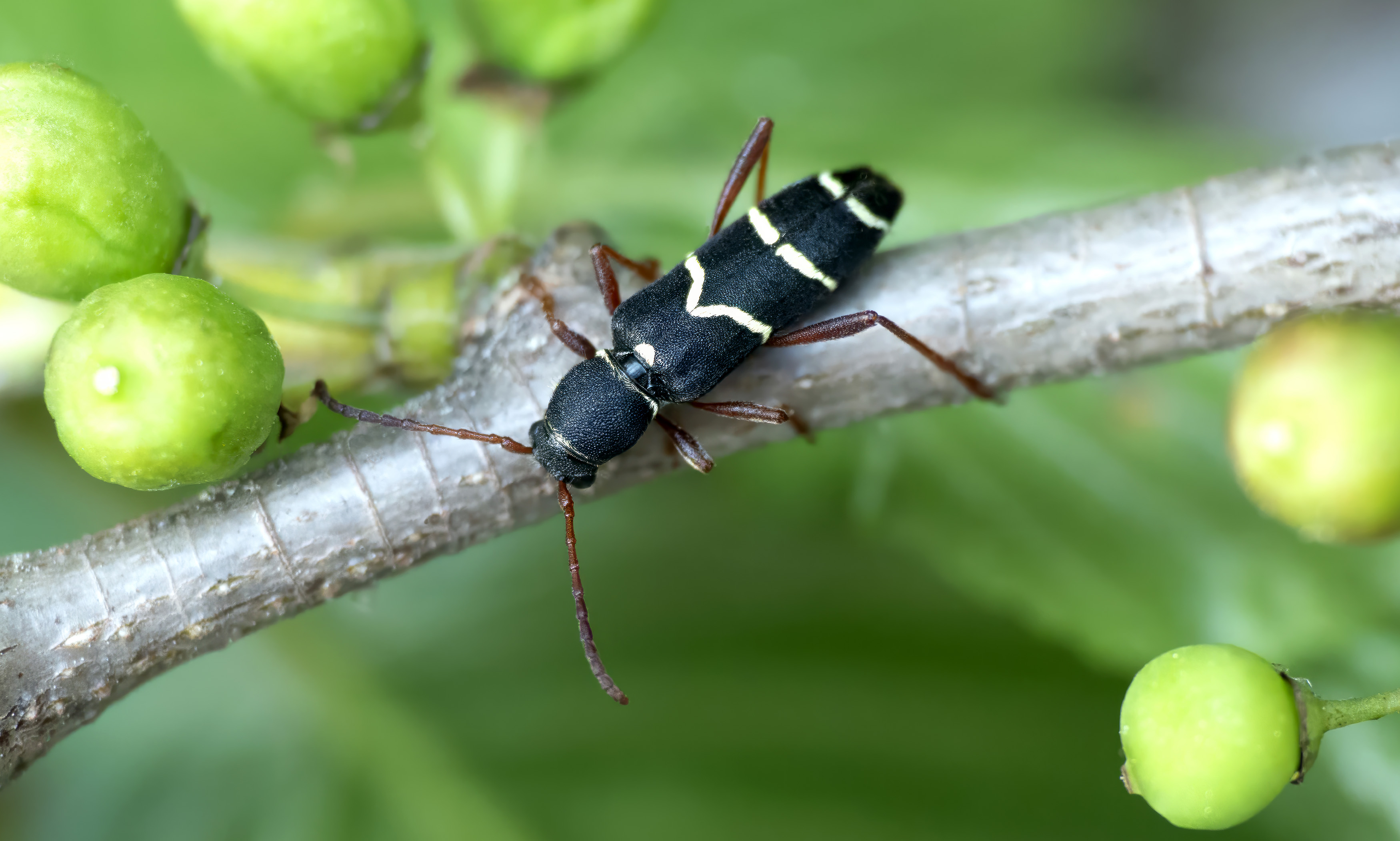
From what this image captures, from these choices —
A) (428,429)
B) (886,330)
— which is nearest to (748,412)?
(886,330)

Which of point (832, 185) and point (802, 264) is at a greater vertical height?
point (832, 185)

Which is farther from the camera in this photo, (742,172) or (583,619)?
(742,172)

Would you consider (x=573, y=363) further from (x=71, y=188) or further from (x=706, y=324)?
(x=71, y=188)

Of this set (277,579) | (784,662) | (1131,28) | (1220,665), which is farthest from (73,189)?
(1131,28)

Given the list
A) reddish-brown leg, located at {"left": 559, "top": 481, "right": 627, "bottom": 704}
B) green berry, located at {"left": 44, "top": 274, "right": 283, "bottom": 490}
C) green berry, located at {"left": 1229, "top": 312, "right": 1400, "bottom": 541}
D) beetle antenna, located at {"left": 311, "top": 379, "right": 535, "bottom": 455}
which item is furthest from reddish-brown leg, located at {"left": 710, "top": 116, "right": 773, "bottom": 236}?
green berry, located at {"left": 44, "top": 274, "right": 283, "bottom": 490}

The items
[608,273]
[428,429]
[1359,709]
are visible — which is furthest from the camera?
[608,273]

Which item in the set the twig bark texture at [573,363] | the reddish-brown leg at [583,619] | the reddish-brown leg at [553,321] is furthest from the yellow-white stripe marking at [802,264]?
the reddish-brown leg at [583,619]

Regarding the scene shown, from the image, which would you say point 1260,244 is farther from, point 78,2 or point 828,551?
point 78,2
